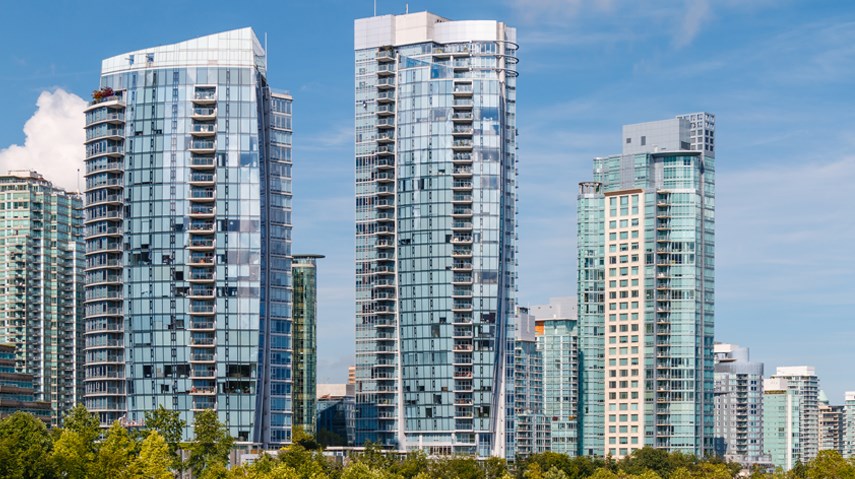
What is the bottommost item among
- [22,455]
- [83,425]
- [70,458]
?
[70,458]

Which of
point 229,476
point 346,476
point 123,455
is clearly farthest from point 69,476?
point 346,476

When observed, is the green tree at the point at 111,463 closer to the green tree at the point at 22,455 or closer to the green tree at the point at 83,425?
the green tree at the point at 22,455

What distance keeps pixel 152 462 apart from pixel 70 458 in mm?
8639

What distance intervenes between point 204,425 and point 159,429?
6.10m

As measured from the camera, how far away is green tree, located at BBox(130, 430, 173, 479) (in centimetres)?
15762

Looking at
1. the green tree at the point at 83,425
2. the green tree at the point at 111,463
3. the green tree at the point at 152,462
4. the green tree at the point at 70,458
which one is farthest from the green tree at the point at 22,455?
the green tree at the point at 152,462

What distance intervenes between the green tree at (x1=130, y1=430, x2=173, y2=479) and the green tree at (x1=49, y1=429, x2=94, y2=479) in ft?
17.3

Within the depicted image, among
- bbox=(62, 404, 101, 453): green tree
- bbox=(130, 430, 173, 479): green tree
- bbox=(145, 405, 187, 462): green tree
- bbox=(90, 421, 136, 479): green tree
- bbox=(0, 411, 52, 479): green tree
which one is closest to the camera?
bbox=(0, 411, 52, 479): green tree

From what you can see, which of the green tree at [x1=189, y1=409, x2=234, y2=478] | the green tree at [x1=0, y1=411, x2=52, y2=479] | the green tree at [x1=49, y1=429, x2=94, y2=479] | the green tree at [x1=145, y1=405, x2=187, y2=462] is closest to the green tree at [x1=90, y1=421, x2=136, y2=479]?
the green tree at [x1=49, y1=429, x2=94, y2=479]

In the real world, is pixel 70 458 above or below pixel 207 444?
above

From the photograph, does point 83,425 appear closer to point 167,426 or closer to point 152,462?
point 167,426

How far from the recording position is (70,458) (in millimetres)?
156750

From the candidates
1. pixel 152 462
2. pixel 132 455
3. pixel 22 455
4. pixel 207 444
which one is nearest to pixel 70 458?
pixel 22 455

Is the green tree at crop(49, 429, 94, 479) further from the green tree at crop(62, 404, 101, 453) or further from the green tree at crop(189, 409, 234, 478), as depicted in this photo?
the green tree at crop(189, 409, 234, 478)
